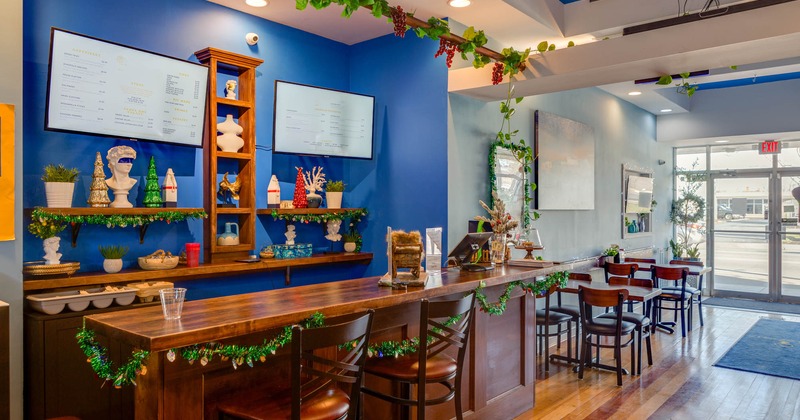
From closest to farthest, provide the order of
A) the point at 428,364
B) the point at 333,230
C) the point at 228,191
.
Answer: the point at 428,364
the point at 228,191
the point at 333,230

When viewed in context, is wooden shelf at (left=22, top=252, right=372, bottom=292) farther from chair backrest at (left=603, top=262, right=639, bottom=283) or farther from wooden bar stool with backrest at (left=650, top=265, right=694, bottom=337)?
wooden bar stool with backrest at (left=650, top=265, right=694, bottom=337)

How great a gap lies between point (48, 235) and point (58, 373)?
2.78 ft

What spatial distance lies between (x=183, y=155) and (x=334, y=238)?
1.55m

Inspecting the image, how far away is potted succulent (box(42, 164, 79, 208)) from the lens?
3.27m

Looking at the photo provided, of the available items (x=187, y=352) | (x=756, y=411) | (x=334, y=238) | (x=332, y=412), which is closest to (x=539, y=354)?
(x=756, y=411)

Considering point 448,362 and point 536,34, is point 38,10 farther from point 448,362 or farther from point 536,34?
point 536,34

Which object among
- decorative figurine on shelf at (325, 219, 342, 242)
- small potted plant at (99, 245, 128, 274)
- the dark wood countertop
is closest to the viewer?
the dark wood countertop

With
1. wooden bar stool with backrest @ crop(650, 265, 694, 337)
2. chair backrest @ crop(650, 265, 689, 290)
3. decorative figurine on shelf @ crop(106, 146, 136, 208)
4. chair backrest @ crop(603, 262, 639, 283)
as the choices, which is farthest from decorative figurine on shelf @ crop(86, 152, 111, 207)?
chair backrest @ crop(650, 265, 689, 290)

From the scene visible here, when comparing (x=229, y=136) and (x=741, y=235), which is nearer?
(x=229, y=136)

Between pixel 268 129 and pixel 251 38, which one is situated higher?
pixel 251 38

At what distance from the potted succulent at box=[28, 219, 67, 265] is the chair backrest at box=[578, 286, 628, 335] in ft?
13.4

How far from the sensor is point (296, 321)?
223 cm

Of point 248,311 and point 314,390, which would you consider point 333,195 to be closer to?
point 248,311

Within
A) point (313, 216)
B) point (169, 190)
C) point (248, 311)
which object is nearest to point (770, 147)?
point (313, 216)
